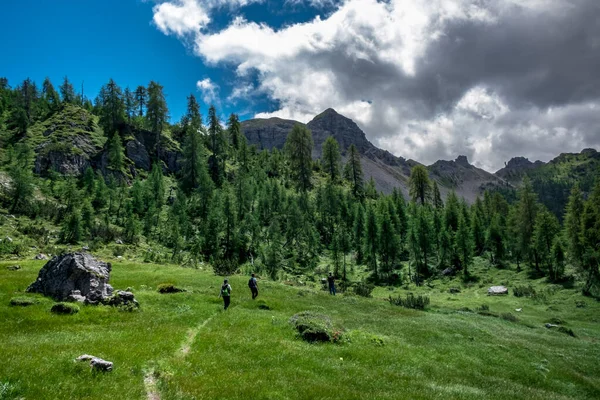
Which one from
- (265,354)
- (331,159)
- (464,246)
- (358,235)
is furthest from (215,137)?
(265,354)

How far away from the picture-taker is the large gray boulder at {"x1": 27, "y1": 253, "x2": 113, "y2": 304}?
1008 inches

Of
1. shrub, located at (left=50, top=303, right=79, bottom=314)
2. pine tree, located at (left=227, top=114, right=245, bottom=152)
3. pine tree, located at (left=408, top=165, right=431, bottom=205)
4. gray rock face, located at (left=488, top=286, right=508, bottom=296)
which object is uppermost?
pine tree, located at (left=227, top=114, right=245, bottom=152)

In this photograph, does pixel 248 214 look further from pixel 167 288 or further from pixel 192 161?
pixel 167 288

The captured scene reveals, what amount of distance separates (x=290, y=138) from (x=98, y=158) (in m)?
67.6

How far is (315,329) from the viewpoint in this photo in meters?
22.5

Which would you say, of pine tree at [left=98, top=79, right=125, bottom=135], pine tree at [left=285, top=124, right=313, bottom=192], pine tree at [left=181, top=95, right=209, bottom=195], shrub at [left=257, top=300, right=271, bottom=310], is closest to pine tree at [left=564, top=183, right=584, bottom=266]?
shrub at [left=257, top=300, right=271, bottom=310]

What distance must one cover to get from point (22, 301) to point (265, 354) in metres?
16.9

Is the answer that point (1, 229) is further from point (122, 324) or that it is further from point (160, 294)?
point (122, 324)

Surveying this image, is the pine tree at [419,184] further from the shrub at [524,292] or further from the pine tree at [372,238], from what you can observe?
the shrub at [524,292]

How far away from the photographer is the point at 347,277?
87.4m

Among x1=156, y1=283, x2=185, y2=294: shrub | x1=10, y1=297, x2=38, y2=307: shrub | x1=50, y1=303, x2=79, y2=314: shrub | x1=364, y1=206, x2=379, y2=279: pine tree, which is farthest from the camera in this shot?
x1=364, y1=206, x2=379, y2=279: pine tree

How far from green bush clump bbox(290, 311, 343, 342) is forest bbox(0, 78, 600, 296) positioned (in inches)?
1280

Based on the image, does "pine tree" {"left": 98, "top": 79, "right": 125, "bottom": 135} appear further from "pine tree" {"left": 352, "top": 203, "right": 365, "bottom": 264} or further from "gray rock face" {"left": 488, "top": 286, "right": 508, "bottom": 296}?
"gray rock face" {"left": 488, "top": 286, "right": 508, "bottom": 296}

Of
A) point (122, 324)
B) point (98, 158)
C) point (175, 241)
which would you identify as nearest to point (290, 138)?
point (98, 158)
